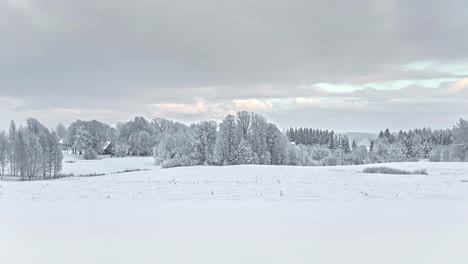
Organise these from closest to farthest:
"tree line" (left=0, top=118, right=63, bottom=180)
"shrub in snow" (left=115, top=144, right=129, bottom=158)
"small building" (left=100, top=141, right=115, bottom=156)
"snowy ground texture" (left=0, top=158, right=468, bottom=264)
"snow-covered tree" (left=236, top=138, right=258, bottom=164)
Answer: "snowy ground texture" (left=0, top=158, right=468, bottom=264), "tree line" (left=0, top=118, right=63, bottom=180), "snow-covered tree" (left=236, top=138, right=258, bottom=164), "shrub in snow" (left=115, top=144, right=129, bottom=158), "small building" (left=100, top=141, right=115, bottom=156)

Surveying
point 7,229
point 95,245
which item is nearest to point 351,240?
point 95,245

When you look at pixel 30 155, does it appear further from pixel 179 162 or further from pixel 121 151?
pixel 121 151

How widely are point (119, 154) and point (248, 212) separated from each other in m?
107

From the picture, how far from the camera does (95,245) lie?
7.36m

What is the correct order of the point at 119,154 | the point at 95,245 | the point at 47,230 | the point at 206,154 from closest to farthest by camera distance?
the point at 95,245, the point at 47,230, the point at 206,154, the point at 119,154

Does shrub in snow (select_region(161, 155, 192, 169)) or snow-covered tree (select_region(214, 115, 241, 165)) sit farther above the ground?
snow-covered tree (select_region(214, 115, 241, 165))

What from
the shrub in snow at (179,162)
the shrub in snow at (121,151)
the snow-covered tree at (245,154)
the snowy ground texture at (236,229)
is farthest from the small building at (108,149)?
the snowy ground texture at (236,229)

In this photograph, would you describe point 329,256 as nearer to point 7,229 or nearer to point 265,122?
point 7,229

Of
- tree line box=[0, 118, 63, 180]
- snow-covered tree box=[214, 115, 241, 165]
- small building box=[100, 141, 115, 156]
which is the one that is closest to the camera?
tree line box=[0, 118, 63, 180]

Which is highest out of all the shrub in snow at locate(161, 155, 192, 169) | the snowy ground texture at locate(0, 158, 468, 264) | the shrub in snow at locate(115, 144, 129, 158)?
the shrub in snow at locate(115, 144, 129, 158)

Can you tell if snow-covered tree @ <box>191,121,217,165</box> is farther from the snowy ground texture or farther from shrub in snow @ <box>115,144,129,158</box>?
the snowy ground texture

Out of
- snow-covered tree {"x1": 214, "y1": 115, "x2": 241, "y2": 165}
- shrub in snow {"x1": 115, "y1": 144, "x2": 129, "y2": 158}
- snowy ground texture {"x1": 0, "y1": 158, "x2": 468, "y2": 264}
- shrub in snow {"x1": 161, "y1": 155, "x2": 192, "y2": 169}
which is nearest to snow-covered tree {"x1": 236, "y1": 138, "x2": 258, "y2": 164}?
snow-covered tree {"x1": 214, "y1": 115, "x2": 241, "y2": 165}

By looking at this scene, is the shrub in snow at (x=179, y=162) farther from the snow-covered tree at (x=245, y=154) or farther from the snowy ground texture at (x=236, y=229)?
the snowy ground texture at (x=236, y=229)

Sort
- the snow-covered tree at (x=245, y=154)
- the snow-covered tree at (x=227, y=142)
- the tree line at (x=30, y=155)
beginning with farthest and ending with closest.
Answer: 1. the snow-covered tree at (x=227, y=142)
2. the snow-covered tree at (x=245, y=154)
3. the tree line at (x=30, y=155)
